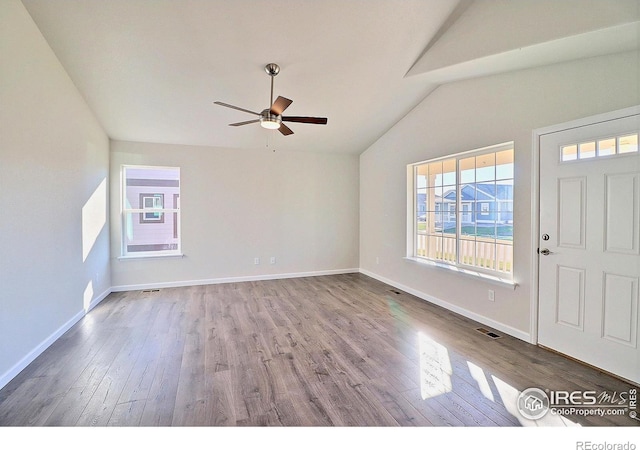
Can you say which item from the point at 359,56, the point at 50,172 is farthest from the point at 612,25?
the point at 50,172

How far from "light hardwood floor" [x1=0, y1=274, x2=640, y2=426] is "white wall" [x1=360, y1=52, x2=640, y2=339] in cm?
40

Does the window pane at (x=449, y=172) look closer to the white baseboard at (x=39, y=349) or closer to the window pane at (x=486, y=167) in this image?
the window pane at (x=486, y=167)

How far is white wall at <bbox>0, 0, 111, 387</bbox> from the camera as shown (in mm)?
2365

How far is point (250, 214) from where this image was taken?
570 centimetres

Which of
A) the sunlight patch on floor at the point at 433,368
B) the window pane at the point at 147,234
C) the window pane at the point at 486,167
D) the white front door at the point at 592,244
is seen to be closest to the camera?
the sunlight patch on floor at the point at 433,368

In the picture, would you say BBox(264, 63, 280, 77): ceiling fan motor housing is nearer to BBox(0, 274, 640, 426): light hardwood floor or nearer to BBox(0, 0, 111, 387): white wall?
BBox(0, 0, 111, 387): white wall

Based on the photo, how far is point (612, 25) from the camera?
204cm

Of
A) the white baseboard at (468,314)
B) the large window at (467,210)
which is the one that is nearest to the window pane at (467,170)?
the large window at (467,210)

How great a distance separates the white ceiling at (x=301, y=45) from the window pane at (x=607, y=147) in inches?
27.8

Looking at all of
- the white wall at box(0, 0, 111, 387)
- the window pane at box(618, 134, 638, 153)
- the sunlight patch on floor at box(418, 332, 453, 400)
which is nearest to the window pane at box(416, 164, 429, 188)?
the window pane at box(618, 134, 638, 153)

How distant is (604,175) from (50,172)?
5.31 metres

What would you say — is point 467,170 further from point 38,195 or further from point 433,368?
point 38,195

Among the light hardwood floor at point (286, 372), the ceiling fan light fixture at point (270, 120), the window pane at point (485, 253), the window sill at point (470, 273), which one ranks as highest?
the ceiling fan light fixture at point (270, 120)

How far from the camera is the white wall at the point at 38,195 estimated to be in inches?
93.1
